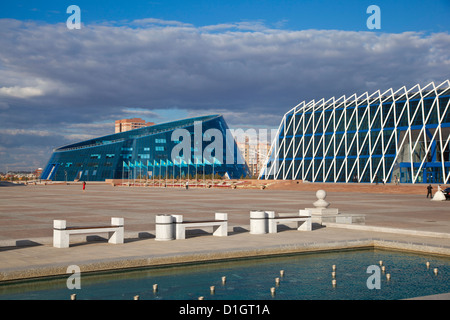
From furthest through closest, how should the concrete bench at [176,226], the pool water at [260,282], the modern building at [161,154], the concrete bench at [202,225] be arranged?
1. the modern building at [161,154]
2. the concrete bench at [202,225]
3. the concrete bench at [176,226]
4. the pool water at [260,282]

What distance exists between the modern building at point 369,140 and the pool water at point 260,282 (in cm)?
5824

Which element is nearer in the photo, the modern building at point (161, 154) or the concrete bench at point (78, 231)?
the concrete bench at point (78, 231)

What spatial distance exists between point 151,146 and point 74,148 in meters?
26.5

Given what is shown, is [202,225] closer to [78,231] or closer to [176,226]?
[176,226]

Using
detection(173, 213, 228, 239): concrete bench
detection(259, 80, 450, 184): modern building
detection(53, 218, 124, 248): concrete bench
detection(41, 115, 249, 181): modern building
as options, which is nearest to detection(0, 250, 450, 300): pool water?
detection(53, 218, 124, 248): concrete bench

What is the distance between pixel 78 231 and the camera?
43.3 ft

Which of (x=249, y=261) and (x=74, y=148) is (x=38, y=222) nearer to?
(x=249, y=261)

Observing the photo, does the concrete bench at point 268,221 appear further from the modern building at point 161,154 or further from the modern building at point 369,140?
the modern building at point 161,154

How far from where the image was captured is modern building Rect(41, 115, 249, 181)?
13200cm

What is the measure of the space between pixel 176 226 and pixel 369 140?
7129cm

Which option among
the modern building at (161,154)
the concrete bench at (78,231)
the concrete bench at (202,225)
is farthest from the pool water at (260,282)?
the modern building at (161,154)

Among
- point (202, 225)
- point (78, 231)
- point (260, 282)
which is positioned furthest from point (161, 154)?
point (260, 282)

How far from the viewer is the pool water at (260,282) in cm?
887

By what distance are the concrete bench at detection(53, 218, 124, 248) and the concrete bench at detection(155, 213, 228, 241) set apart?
116cm
